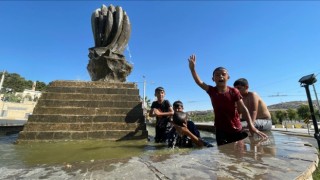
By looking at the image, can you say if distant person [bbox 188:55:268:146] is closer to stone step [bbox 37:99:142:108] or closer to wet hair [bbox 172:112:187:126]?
wet hair [bbox 172:112:187:126]

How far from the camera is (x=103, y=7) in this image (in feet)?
35.2

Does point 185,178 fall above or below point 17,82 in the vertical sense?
below

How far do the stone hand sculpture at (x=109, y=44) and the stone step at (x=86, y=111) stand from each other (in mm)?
2662

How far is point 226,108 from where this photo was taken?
3.69m

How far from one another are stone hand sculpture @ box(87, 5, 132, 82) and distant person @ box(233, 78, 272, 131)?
566 cm

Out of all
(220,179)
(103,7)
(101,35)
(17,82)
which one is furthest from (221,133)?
(17,82)

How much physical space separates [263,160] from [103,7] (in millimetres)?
10201

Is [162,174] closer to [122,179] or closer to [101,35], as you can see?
[122,179]

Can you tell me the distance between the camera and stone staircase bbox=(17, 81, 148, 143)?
20.9ft

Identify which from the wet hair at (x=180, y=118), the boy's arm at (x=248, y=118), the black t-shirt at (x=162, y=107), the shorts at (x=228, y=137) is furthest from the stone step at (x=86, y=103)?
the boy's arm at (x=248, y=118)

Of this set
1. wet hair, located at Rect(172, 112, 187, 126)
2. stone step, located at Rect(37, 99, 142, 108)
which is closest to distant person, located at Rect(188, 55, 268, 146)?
wet hair, located at Rect(172, 112, 187, 126)

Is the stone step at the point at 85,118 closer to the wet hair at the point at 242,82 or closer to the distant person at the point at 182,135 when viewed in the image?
the distant person at the point at 182,135

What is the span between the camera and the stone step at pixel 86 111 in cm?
683

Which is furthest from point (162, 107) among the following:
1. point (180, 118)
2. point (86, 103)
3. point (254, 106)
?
point (86, 103)
